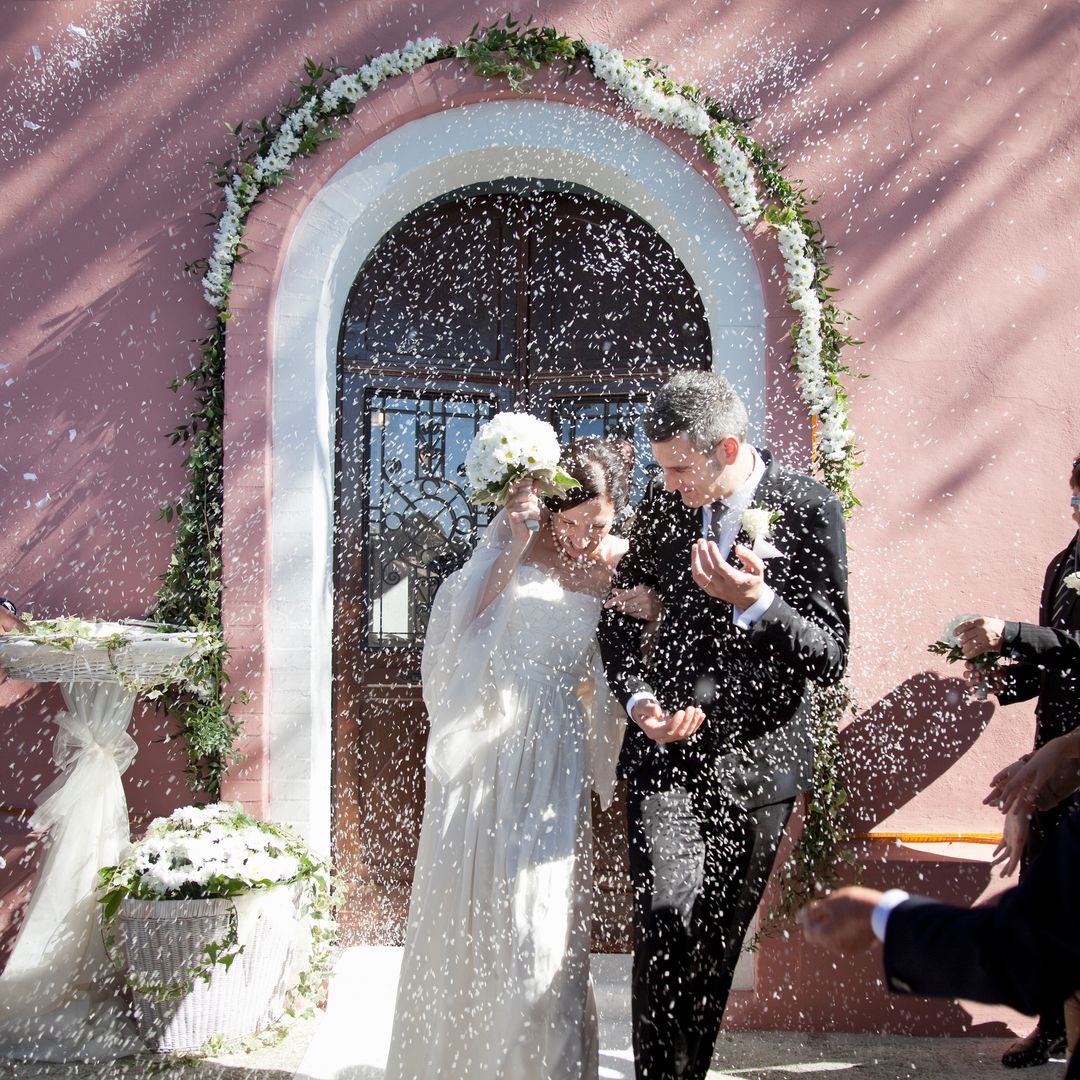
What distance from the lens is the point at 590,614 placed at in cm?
354

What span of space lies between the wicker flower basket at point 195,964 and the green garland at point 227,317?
0.58 meters

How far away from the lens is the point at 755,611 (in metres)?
2.93

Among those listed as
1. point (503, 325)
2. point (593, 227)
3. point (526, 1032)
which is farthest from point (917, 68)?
point (526, 1032)

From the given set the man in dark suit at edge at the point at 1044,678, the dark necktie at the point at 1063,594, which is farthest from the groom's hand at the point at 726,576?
the dark necktie at the point at 1063,594

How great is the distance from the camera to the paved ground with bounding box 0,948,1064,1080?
145 inches

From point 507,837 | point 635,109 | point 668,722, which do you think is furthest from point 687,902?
→ point 635,109

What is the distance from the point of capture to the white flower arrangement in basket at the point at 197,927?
373 centimetres

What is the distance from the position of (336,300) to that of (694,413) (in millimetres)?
2033

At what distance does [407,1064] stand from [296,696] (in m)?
1.47

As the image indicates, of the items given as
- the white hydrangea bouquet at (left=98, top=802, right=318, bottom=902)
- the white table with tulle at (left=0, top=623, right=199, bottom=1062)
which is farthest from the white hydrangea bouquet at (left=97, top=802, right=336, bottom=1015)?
the white table with tulle at (left=0, top=623, right=199, bottom=1062)

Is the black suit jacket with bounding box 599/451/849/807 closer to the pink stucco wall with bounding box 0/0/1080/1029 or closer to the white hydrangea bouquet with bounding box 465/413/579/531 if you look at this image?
the white hydrangea bouquet with bounding box 465/413/579/531

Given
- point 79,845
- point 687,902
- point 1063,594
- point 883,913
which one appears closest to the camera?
point 883,913

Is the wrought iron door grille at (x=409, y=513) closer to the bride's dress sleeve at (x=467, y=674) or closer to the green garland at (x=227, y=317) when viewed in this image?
the green garland at (x=227, y=317)

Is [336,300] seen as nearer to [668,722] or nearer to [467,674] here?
[467,674]
